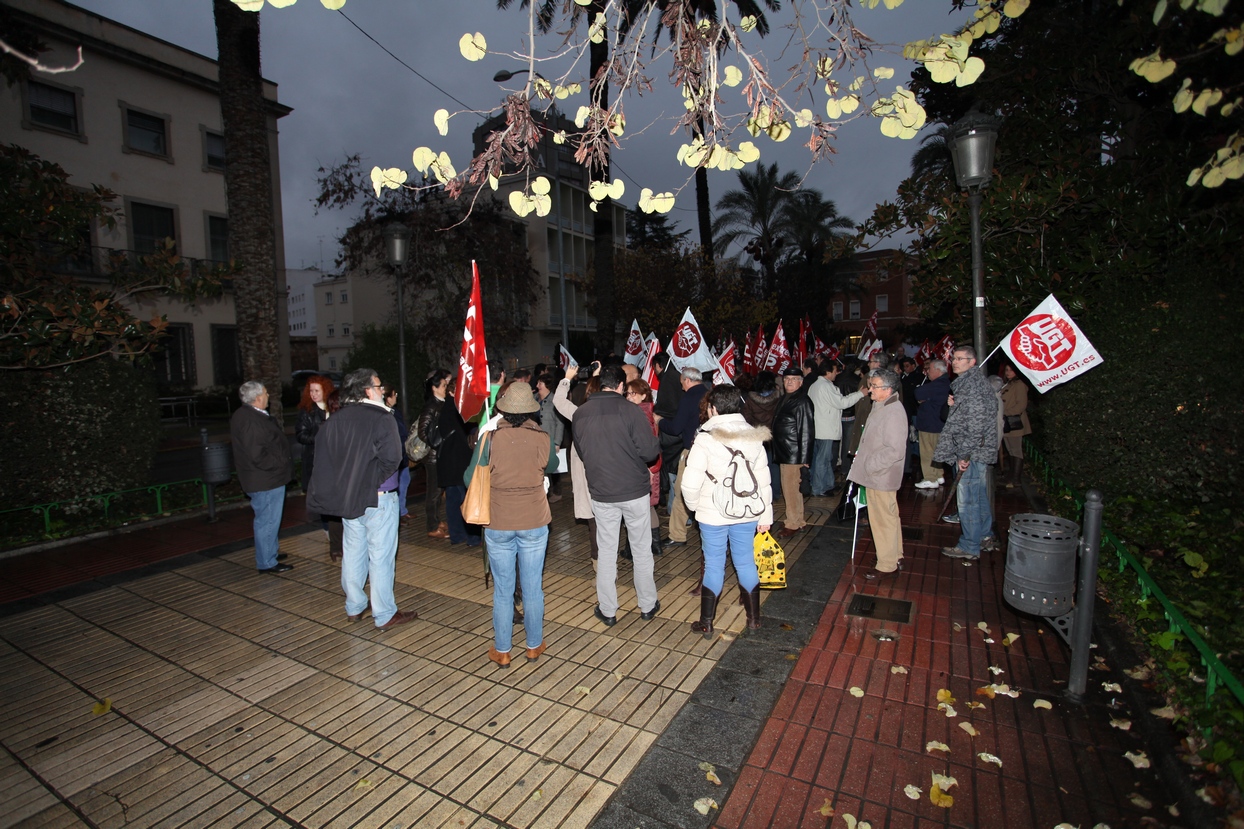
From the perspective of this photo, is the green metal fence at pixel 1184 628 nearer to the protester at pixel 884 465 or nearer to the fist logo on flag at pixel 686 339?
the protester at pixel 884 465

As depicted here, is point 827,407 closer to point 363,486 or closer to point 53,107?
point 363,486

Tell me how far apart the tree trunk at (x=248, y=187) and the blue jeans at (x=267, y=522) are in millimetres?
3988

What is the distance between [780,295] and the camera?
109 ft

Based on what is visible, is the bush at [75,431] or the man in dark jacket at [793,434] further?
the bush at [75,431]

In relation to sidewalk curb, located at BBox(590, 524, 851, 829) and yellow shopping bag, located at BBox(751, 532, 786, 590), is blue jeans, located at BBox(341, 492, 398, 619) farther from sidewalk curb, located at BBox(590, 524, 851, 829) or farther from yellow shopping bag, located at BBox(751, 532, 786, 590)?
yellow shopping bag, located at BBox(751, 532, 786, 590)

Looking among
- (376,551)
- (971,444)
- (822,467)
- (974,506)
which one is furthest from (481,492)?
(822,467)

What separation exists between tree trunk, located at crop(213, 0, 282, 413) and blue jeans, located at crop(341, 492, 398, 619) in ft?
18.8

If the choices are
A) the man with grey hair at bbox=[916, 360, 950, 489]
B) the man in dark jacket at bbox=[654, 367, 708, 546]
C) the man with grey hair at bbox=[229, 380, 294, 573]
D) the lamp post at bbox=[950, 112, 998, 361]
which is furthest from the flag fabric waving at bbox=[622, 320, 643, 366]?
the man with grey hair at bbox=[229, 380, 294, 573]

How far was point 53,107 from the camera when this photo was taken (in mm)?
21906

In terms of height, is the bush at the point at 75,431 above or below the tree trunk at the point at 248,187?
below

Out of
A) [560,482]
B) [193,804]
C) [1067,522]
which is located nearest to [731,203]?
[560,482]

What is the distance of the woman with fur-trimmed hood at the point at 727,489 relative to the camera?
4.66m

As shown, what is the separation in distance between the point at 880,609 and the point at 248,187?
429 inches

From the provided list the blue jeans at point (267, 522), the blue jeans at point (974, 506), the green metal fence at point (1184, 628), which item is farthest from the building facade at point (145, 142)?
the green metal fence at point (1184, 628)
